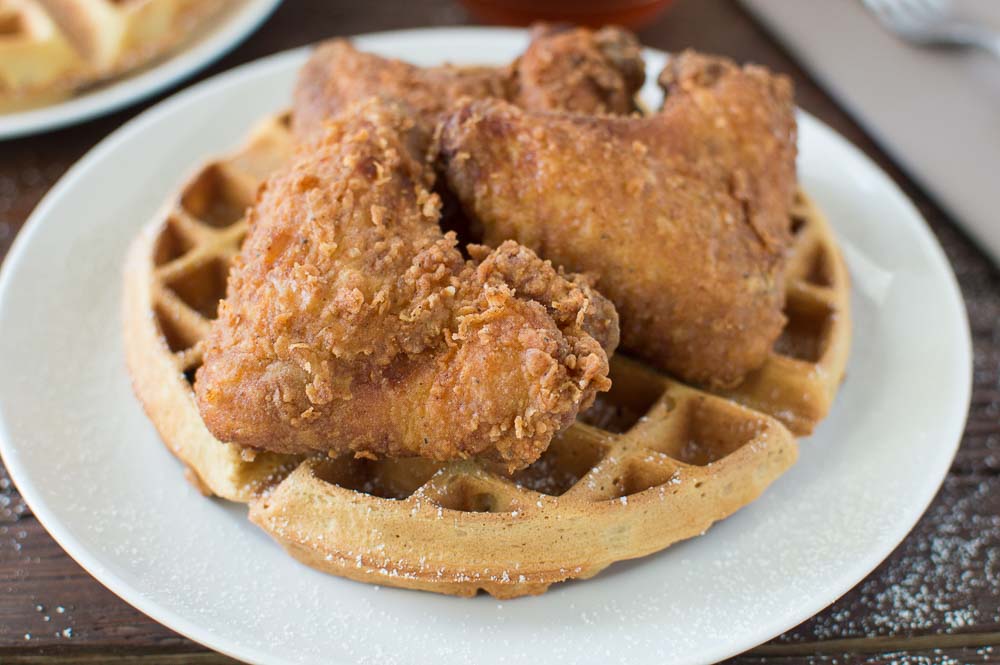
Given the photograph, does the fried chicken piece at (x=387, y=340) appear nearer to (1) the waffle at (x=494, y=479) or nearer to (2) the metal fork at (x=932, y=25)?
(1) the waffle at (x=494, y=479)

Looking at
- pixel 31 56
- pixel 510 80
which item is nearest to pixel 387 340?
pixel 510 80

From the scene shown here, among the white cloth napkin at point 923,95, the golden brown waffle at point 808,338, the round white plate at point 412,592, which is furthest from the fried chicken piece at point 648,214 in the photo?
the white cloth napkin at point 923,95

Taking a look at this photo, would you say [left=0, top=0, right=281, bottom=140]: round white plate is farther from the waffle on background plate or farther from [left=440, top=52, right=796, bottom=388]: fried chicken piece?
[left=440, top=52, right=796, bottom=388]: fried chicken piece

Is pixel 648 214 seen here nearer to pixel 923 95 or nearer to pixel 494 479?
pixel 494 479

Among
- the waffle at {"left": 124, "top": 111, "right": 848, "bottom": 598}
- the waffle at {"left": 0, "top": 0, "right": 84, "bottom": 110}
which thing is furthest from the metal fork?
the waffle at {"left": 0, "top": 0, "right": 84, "bottom": 110}

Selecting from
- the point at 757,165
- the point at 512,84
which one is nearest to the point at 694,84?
the point at 757,165
